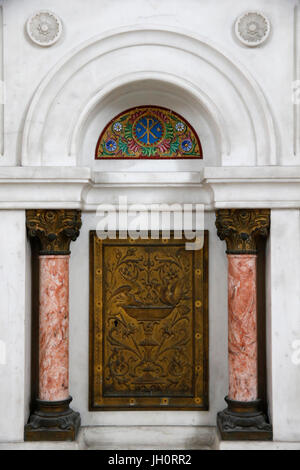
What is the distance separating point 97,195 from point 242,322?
1.78m

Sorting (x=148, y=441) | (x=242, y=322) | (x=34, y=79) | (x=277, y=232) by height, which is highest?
(x=34, y=79)

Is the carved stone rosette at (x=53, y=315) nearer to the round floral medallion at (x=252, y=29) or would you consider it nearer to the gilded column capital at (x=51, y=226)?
the gilded column capital at (x=51, y=226)

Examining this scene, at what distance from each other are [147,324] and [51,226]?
130cm

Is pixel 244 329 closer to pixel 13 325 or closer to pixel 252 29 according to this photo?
pixel 13 325

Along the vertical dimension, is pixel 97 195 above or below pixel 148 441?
above

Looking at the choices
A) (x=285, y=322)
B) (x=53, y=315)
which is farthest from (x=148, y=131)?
(x=285, y=322)

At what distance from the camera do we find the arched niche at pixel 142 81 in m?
4.62

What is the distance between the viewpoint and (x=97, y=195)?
196 inches

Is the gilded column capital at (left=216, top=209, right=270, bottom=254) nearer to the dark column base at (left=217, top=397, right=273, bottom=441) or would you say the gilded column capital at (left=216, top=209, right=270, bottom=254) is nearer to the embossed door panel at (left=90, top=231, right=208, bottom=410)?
the embossed door panel at (left=90, top=231, right=208, bottom=410)

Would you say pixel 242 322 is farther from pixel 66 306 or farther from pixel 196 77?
pixel 196 77

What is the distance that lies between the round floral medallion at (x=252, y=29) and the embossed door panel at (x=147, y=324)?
1.78 m

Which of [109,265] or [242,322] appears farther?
[109,265]

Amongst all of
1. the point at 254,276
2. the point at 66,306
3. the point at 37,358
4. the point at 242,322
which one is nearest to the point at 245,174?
the point at 254,276

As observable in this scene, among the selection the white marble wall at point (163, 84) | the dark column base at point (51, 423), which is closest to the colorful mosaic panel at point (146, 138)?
the white marble wall at point (163, 84)
